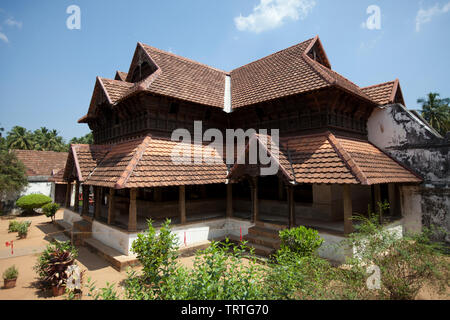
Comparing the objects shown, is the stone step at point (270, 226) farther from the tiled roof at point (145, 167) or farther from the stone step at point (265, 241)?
the tiled roof at point (145, 167)

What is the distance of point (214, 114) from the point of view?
12297mm

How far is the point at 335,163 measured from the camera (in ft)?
26.0

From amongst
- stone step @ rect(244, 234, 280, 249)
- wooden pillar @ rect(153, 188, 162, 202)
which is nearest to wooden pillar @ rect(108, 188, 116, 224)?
wooden pillar @ rect(153, 188, 162, 202)

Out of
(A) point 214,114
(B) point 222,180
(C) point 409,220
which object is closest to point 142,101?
(A) point 214,114

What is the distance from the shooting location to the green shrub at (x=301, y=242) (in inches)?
265

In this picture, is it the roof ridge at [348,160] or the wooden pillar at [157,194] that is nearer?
the roof ridge at [348,160]

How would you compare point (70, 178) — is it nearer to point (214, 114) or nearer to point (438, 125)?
point (214, 114)

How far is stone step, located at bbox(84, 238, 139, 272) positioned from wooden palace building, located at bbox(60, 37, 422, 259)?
280mm

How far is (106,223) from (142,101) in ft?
16.8

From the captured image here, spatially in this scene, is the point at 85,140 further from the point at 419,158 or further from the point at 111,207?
the point at 419,158

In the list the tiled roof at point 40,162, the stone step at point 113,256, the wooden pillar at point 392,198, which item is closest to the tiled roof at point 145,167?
the stone step at point 113,256

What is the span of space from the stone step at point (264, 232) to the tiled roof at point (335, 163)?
226 centimetres

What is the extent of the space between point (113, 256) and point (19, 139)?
44451 millimetres

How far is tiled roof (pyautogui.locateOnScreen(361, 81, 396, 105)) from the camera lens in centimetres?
1127
